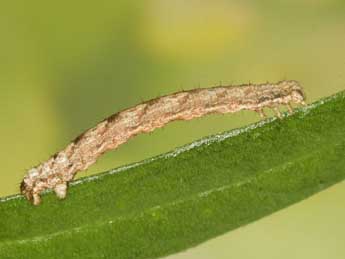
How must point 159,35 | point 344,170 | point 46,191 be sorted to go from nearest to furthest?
1. point 344,170
2. point 46,191
3. point 159,35

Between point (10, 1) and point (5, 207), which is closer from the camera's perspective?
point (5, 207)

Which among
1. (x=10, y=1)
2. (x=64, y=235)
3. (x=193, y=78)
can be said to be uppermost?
(x=10, y=1)

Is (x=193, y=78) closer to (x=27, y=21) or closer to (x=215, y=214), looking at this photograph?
(x=27, y=21)

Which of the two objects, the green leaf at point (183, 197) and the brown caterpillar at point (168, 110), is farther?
the brown caterpillar at point (168, 110)

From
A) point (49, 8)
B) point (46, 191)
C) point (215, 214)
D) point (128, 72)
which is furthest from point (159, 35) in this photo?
point (215, 214)

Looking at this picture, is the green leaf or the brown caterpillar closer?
the green leaf
